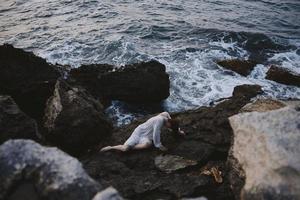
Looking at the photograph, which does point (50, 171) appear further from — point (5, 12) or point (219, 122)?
point (5, 12)

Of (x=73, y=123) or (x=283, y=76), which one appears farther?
(x=283, y=76)

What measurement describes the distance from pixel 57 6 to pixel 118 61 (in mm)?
9904

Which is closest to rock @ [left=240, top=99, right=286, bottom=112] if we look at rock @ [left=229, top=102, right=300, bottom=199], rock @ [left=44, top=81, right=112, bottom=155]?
rock @ [left=229, top=102, right=300, bottom=199]

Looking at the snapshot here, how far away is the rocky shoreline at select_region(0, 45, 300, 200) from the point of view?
5000 millimetres

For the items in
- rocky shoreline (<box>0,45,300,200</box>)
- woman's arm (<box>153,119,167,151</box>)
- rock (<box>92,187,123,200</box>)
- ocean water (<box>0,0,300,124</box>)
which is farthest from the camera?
ocean water (<box>0,0,300,124</box>)

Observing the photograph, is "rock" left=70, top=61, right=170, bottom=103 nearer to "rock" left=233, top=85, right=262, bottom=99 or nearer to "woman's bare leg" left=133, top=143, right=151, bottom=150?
"rock" left=233, top=85, right=262, bottom=99

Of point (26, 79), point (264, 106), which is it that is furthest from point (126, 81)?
point (264, 106)

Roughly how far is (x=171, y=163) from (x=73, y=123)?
8.28 ft

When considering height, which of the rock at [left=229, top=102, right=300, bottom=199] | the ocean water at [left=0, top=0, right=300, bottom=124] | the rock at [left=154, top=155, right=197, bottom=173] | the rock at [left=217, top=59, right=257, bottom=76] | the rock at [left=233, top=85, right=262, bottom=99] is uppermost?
the rock at [left=229, top=102, right=300, bottom=199]

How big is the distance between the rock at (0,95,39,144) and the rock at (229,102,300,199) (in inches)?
158

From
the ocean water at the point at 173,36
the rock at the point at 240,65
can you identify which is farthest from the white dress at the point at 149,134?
the rock at the point at 240,65

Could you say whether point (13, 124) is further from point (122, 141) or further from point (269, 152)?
point (269, 152)

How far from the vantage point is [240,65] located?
1546 centimetres

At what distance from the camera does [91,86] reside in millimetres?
12016
